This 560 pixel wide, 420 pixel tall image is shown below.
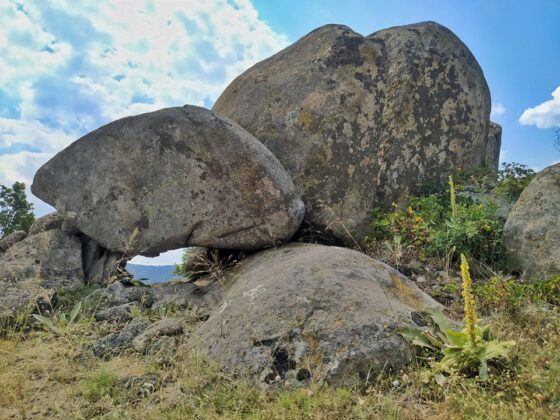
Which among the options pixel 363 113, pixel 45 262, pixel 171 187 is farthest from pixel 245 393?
pixel 363 113

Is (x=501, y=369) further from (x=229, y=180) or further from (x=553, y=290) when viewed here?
(x=229, y=180)

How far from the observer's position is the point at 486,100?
41.9 feet

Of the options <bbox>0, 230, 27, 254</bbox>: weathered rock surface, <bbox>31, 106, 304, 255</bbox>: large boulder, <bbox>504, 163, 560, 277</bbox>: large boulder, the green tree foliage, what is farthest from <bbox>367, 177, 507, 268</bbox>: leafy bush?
the green tree foliage

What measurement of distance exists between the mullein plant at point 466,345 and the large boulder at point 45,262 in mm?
6117

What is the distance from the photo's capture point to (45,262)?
9055mm

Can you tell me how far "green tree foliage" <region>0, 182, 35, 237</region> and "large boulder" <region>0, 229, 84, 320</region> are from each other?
8.99 m

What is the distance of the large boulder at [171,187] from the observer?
28.7ft

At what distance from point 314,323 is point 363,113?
6.55 metres

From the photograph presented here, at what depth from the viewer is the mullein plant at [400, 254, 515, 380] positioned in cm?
451

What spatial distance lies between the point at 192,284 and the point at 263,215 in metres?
1.71

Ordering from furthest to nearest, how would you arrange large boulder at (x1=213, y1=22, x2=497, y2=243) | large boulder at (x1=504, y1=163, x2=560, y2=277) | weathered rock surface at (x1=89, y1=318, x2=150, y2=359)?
large boulder at (x1=213, y1=22, x2=497, y2=243)
large boulder at (x1=504, y1=163, x2=560, y2=277)
weathered rock surface at (x1=89, y1=318, x2=150, y2=359)

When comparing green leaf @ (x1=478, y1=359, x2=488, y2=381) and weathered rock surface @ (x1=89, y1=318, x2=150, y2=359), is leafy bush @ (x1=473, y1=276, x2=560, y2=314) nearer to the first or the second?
green leaf @ (x1=478, y1=359, x2=488, y2=381)

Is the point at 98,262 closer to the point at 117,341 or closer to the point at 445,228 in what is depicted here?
the point at 117,341

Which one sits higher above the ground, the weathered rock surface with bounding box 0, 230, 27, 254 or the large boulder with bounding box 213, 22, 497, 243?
the large boulder with bounding box 213, 22, 497, 243
